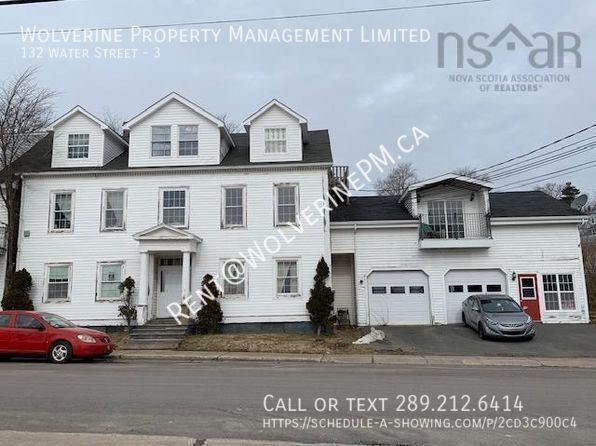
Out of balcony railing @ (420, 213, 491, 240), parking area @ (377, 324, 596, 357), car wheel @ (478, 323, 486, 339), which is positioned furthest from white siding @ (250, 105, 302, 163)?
car wheel @ (478, 323, 486, 339)

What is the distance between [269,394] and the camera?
27.7ft

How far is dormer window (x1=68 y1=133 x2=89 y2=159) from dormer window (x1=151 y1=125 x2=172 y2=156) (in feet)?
10.3

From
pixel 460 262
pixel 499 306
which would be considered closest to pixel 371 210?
pixel 460 262

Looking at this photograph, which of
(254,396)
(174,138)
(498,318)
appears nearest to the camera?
(254,396)

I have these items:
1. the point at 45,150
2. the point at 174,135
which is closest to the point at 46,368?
the point at 174,135

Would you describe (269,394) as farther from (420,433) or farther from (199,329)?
(199,329)

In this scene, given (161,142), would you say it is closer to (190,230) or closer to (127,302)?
(190,230)

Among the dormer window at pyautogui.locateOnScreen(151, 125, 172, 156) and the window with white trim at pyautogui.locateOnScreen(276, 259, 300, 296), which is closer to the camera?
the window with white trim at pyautogui.locateOnScreen(276, 259, 300, 296)

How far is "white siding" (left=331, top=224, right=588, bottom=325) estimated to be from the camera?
70.3 ft

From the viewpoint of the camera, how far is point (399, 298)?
21.7 metres

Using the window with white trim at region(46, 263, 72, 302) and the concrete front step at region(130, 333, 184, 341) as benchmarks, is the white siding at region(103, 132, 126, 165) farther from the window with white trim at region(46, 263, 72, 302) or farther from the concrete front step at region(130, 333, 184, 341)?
the concrete front step at region(130, 333, 184, 341)

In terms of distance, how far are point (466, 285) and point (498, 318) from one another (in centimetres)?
401

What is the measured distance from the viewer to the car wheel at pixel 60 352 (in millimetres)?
13656

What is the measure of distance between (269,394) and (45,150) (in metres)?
20.1
